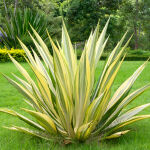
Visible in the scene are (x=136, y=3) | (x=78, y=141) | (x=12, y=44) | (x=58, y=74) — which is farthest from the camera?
(x=136, y=3)

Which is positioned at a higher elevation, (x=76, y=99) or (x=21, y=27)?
(x=76, y=99)

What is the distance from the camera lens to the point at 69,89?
10.1ft

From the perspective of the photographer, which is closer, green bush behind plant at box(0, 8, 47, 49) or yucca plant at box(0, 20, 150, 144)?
yucca plant at box(0, 20, 150, 144)

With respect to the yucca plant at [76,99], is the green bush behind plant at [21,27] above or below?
below

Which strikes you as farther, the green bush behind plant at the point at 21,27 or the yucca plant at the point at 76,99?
the green bush behind plant at the point at 21,27

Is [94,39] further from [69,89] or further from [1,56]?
[1,56]

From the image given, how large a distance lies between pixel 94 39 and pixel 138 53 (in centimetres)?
1914

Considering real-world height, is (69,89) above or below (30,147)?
above

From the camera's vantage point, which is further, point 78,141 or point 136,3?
point 136,3

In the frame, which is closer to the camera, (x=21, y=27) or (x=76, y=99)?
(x=76, y=99)

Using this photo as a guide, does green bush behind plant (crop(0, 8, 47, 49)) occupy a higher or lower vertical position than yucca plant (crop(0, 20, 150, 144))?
lower

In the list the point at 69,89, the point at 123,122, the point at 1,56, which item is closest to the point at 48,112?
the point at 69,89

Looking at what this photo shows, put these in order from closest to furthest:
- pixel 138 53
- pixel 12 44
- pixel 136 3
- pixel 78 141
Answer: pixel 78 141 → pixel 12 44 → pixel 138 53 → pixel 136 3

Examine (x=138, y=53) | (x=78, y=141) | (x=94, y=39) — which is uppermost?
(x=94, y=39)
